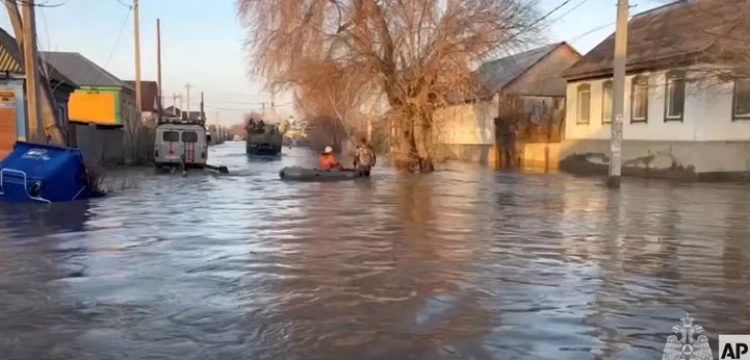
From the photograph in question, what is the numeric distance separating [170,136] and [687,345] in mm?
27780

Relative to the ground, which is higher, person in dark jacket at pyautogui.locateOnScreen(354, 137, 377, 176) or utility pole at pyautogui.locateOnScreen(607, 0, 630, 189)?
utility pole at pyautogui.locateOnScreen(607, 0, 630, 189)

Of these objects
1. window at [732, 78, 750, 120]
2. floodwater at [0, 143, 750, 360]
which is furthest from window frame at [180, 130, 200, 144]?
window at [732, 78, 750, 120]

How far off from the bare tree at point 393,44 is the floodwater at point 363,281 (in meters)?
16.1

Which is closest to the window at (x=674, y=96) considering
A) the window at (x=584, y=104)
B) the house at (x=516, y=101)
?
the window at (x=584, y=104)

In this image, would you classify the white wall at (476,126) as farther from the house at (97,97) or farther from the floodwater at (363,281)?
the floodwater at (363,281)

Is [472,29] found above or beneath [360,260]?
above

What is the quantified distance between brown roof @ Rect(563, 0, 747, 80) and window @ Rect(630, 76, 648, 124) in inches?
27.3

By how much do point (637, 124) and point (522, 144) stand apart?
12.5m

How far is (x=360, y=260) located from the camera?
30.1 ft

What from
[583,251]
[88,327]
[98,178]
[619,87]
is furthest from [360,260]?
[619,87]

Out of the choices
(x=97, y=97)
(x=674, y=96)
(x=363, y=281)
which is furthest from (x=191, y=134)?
(x=97, y=97)

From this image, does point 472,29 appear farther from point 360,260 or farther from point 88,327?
point 88,327

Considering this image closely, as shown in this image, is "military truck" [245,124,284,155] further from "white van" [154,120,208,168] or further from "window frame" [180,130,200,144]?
"window frame" [180,130,200,144]

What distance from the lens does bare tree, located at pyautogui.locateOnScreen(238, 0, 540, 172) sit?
30578 millimetres
